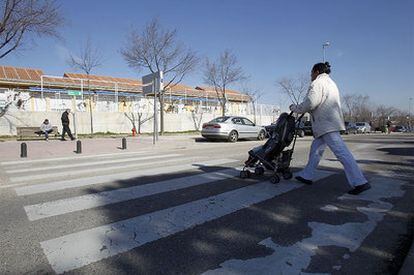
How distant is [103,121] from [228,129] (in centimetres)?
1160

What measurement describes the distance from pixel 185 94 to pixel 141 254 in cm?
3512

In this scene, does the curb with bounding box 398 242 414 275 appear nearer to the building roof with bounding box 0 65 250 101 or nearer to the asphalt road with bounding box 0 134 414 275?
the asphalt road with bounding box 0 134 414 275

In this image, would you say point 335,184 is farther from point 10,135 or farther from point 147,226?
point 10,135

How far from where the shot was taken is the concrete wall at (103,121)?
22.5 m

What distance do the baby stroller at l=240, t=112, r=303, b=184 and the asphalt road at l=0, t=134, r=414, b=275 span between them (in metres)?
0.27

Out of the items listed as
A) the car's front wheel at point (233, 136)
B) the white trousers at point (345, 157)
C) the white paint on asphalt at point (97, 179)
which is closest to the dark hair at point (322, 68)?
the white trousers at point (345, 157)

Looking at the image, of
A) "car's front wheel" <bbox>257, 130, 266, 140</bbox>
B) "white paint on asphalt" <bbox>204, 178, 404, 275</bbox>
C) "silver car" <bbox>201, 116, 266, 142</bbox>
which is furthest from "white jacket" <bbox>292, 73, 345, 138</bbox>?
"car's front wheel" <bbox>257, 130, 266, 140</bbox>

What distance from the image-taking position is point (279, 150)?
655 cm

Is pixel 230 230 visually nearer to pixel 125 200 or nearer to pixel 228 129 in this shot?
pixel 125 200

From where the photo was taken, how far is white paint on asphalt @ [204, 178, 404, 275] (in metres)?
3.09

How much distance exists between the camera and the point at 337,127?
575 centimetres

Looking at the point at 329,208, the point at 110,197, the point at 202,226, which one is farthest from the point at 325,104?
the point at 110,197

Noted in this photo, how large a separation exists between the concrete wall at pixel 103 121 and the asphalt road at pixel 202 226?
17.5m

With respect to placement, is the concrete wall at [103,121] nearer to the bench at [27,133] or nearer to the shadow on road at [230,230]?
the bench at [27,133]
